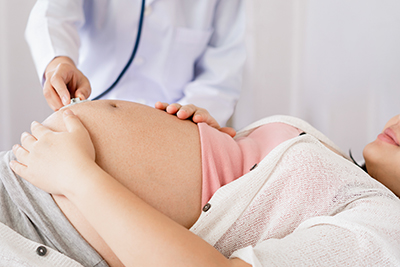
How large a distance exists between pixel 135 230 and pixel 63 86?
1.59 feet

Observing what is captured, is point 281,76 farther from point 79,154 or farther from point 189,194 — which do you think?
point 79,154

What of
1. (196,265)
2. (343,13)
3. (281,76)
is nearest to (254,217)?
(196,265)

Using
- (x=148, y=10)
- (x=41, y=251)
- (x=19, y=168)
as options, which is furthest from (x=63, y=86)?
(x=148, y=10)

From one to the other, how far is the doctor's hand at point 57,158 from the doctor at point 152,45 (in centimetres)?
50

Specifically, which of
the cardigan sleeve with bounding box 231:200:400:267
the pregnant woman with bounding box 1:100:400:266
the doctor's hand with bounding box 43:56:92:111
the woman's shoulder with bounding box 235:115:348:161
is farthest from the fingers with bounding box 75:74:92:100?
the cardigan sleeve with bounding box 231:200:400:267

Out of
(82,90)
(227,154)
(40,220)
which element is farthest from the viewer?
(82,90)

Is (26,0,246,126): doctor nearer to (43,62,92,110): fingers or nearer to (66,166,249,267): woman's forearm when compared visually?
(43,62,92,110): fingers

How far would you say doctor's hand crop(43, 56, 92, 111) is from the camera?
854mm

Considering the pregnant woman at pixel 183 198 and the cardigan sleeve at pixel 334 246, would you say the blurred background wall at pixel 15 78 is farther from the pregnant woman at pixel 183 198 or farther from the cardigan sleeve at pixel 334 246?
the cardigan sleeve at pixel 334 246

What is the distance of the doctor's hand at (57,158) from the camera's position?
1.92 ft

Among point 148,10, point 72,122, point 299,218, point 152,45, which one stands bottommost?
point 299,218

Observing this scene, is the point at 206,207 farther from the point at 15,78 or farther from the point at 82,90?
the point at 15,78

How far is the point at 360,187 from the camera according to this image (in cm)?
72

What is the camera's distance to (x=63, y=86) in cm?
86
